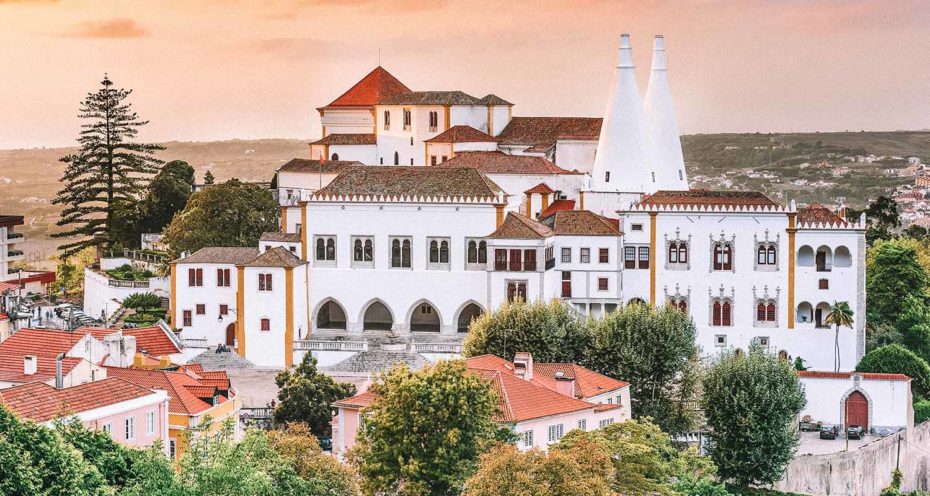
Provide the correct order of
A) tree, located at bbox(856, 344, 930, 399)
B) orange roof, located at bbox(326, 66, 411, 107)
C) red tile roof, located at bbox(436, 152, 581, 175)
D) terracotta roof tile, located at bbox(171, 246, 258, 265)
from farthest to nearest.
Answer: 1. orange roof, located at bbox(326, 66, 411, 107)
2. red tile roof, located at bbox(436, 152, 581, 175)
3. terracotta roof tile, located at bbox(171, 246, 258, 265)
4. tree, located at bbox(856, 344, 930, 399)

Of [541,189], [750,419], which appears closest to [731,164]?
[541,189]

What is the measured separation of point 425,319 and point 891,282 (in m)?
19.4

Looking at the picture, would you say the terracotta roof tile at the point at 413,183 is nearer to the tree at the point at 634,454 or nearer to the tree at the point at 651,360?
the tree at the point at 651,360

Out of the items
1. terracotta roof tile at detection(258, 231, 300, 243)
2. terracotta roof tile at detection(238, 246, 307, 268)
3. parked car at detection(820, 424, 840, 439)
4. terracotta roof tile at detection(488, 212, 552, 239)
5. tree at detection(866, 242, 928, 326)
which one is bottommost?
parked car at detection(820, 424, 840, 439)

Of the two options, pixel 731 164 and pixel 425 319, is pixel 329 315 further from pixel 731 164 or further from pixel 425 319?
pixel 731 164

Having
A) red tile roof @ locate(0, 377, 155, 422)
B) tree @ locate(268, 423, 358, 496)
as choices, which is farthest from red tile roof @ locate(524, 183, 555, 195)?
tree @ locate(268, 423, 358, 496)

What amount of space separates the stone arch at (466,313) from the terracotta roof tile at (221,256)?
7740mm

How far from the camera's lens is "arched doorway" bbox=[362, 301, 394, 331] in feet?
230

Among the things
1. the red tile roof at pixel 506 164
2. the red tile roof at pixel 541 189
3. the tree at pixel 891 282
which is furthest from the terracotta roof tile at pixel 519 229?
the tree at pixel 891 282

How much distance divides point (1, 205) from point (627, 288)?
83.3 metres

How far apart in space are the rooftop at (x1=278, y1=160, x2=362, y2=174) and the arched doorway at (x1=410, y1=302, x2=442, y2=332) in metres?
13.4

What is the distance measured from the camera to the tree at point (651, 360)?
58.1 meters

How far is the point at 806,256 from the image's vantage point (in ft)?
219

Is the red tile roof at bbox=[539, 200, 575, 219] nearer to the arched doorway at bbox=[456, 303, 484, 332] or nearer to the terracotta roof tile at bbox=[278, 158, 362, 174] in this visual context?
the arched doorway at bbox=[456, 303, 484, 332]
